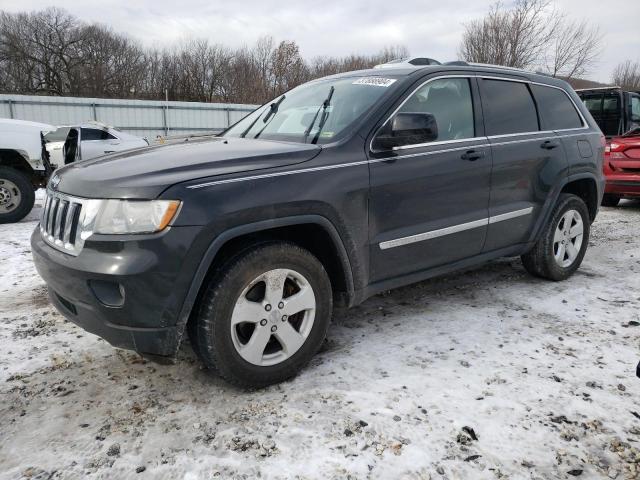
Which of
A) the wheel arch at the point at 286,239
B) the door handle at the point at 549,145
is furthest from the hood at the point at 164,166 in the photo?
the door handle at the point at 549,145

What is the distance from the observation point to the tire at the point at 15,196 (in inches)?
268

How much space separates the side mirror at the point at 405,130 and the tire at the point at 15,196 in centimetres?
611

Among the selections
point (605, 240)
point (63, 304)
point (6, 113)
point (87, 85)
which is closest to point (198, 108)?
point (6, 113)

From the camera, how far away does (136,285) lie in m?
2.13

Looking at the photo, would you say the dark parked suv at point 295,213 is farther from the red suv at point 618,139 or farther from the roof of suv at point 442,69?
→ the red suv at point 618,139

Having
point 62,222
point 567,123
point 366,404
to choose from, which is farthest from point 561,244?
point 62,222

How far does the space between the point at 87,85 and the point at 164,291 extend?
50945 mm

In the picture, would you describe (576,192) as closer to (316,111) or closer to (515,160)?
(515,160)

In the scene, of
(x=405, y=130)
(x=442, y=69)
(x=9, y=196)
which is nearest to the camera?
(x=405, y=130)

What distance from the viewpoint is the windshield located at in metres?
2.95

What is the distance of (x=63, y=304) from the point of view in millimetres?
2525

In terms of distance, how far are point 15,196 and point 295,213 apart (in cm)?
620

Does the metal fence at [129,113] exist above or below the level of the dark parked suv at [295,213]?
above

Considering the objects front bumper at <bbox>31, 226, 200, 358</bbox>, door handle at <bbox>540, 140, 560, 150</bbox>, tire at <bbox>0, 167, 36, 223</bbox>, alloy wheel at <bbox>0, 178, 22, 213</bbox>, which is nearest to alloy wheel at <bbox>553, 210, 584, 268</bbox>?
door handle at <bbox>540, 140, 560, 150</bbox>
